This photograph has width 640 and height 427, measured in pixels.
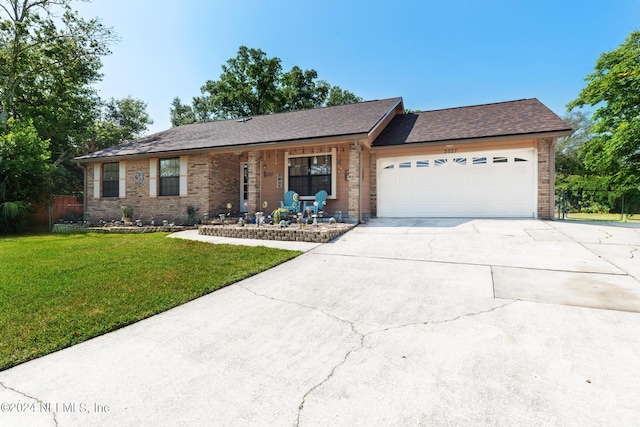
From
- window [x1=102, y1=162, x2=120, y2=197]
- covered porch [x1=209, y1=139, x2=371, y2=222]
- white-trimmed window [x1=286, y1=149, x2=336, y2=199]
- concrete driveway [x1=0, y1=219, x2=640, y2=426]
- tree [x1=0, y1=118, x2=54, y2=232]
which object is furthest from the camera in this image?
window [x1=102, y1=162, x2=120, y2=197]

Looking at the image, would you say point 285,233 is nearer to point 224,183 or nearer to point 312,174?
point 312,174

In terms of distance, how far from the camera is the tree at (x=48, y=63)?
1627cm

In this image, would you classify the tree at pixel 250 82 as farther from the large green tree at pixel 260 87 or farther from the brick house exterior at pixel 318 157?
the brick house exterior at pixel 318 157

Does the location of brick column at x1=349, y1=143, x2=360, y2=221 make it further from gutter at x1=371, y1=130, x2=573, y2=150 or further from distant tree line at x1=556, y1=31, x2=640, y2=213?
distant tree line at x1=556, y1=31, x2=640, y2=213

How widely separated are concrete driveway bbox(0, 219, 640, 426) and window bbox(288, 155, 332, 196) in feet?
22.8

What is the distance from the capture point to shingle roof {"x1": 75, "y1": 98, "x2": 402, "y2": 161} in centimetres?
1027

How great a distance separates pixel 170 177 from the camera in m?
12.4

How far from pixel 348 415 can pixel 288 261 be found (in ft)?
13.1

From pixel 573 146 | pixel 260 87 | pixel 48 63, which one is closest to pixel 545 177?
pixel 260 87


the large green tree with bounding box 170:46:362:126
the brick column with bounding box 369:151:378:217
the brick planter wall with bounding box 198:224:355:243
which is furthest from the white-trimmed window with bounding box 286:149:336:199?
the large green tree with bounding box 170:46:362:126

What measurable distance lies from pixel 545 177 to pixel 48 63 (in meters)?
26.1

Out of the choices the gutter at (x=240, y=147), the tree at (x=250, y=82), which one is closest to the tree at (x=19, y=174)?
the gutter at (x=240, y=147)

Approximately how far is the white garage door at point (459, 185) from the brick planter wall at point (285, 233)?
8.20 feet

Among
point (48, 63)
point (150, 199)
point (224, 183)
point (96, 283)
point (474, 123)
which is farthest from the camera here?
point (48, 63)
